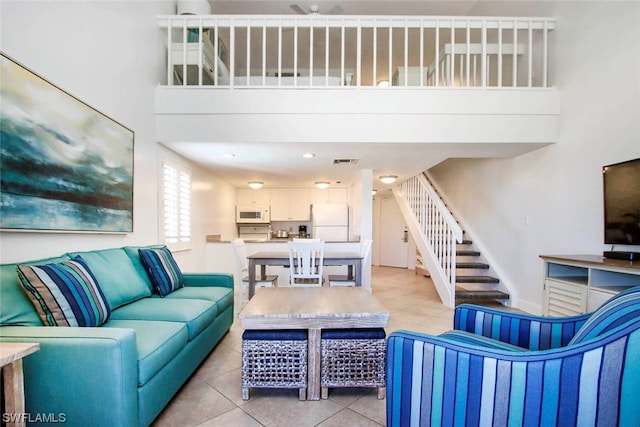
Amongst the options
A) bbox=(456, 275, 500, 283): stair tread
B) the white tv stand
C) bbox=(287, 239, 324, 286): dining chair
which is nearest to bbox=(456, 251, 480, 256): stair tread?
bbox=(456, 275, 500, 283): stair tread

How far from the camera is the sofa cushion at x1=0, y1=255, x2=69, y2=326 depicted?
56.8 inches

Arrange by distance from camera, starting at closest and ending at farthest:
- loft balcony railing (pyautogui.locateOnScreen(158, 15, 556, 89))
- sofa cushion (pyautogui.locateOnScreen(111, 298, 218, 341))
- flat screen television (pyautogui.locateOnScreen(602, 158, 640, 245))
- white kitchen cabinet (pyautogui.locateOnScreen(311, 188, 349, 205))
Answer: sofa cushion (pyautogui.locateOnScreen(111, 298, 218, 341)), flat screen television (pyautogui.locateOnScreen(602, 158, 640, 245)), loft balcony railing (pyautogui.locateOnScreen(158, 15, 556, 89)), white kitchen cabinet (pyautogui.locateOnScreen(311, 188, 349, 205))

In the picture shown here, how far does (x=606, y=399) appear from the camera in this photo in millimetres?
952

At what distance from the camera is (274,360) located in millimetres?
1881

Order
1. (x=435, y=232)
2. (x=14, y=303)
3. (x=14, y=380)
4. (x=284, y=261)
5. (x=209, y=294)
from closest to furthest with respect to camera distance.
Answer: (x=14, y=380) → (x=14, y=303) → (x=209, y=294) → (x=284, y=261) → (x=435, y=232)

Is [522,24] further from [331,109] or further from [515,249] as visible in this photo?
[515,249]

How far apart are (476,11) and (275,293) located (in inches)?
221

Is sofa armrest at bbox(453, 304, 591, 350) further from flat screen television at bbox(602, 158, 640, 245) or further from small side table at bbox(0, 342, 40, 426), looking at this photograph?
small side table at bbox(0, 342, 40, 426)

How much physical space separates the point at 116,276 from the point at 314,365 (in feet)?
5.04

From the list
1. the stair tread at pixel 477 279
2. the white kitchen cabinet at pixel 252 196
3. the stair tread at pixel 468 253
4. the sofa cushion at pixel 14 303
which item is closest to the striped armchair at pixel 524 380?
the sofa cushion at pixel 14 303

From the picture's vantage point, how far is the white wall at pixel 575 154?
8.86 feet

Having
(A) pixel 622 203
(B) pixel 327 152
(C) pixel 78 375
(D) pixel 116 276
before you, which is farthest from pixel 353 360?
(B) pixel 327 152

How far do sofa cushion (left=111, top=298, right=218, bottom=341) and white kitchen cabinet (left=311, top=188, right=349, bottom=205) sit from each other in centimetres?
503

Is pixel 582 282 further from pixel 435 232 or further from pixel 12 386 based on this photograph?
pixel 12 386
